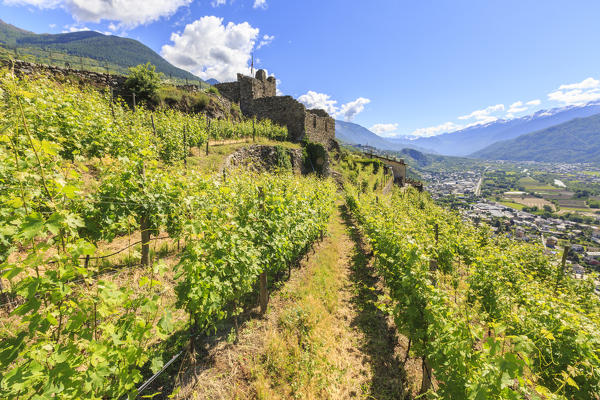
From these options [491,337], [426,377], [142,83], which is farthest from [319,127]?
[491,337]

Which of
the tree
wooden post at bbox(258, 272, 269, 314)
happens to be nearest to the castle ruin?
the tree

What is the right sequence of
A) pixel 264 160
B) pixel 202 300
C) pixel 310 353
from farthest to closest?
pixel 264 160 → pixel 310 353 → pixel 202 300

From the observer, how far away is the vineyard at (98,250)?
1.76 metres

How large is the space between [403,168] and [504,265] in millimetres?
35023

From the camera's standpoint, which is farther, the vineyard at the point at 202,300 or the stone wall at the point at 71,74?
the stone wall at the point at 71,74

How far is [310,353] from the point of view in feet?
14.6

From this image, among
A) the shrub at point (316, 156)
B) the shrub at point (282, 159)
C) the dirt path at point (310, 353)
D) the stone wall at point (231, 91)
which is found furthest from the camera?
the stone wall at point (231, 91)

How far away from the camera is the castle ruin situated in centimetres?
2517

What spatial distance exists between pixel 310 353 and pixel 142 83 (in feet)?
66.0

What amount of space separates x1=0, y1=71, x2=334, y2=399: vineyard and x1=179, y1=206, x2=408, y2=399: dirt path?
2.42 ft

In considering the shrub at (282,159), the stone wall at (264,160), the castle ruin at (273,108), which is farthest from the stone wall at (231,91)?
the shrub at (282,159)

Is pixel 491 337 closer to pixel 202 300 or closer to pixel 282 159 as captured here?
pixel 202 300

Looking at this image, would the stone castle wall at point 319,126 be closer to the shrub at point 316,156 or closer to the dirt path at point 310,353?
the shrub at point 316,156

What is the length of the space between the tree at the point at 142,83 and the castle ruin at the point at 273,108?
1071cm
